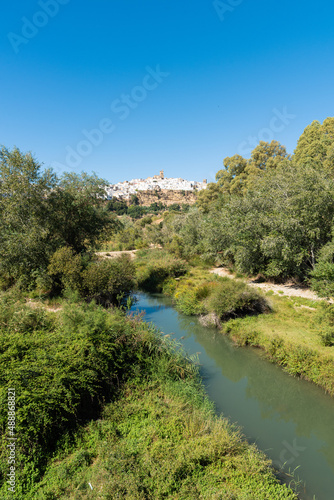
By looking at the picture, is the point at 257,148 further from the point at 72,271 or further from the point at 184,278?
the point at 72,271

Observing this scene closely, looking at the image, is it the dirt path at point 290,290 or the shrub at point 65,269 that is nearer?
the shrub at point 65,269

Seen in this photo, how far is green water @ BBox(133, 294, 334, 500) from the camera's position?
5.90m

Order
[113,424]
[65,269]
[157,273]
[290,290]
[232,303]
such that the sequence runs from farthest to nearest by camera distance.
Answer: [157,273], [290,290], [65,269], [232,303], [113,424]

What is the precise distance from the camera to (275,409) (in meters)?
7.88

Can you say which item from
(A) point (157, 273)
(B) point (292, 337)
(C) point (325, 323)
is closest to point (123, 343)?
(B) point (292, 337)

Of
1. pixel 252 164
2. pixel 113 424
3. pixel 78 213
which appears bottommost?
pixel 113 424

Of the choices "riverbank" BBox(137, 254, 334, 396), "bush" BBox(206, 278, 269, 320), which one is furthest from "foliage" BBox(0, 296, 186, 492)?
"bush" BBox(206, 278, 269, 320)

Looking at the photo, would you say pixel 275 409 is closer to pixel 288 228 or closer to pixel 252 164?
pixel 288 228

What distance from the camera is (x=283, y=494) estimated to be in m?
4.90

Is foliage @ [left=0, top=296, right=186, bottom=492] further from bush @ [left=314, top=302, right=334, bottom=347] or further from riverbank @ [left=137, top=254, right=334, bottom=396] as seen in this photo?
bush @ [left=314, top=302, right=334, bottom=347]

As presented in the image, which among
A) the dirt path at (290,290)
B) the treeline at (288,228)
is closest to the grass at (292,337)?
the dirt path at (290,290)

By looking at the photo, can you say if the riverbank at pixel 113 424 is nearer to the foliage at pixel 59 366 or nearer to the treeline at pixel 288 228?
the foliage at pixel 59 366

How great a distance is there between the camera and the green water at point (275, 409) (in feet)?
19.4

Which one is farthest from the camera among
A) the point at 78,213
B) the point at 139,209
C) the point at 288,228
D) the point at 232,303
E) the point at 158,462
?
the point at 139,209
